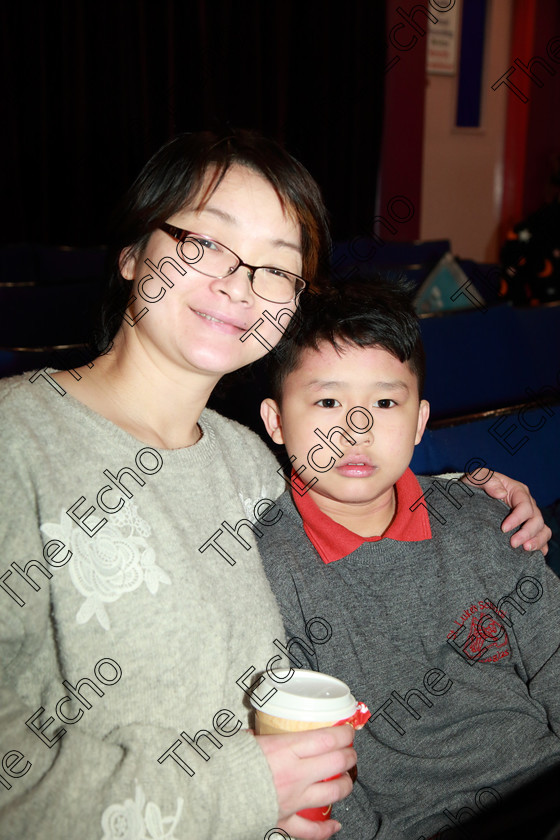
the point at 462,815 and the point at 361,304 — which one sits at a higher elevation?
the point at 361,304

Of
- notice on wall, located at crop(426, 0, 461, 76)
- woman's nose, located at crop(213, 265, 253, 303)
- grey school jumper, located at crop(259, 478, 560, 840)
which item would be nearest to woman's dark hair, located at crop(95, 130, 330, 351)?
woman's nose, located at crop(213, 265, 253, 303)

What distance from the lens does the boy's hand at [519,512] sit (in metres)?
1.34

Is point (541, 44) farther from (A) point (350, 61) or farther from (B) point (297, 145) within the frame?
(B) point (297, 145)

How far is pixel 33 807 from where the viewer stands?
0.83 metres

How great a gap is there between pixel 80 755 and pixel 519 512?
863mm

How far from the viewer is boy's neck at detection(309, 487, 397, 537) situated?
1.37 m

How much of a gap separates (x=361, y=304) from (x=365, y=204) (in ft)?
16.7

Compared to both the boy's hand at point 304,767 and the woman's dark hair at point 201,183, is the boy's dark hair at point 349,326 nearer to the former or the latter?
the woman's dark hair at point 201,183

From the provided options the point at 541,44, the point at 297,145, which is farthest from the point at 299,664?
the point at 541,44

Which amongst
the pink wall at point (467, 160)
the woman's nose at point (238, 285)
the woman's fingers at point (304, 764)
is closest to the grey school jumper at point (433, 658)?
the woman's fingers at point (304, 764)

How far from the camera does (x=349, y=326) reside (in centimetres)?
134

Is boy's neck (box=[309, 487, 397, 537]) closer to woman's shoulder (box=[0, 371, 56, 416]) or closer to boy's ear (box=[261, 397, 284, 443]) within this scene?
boy's ear (box=[261, 397, 284, 443])

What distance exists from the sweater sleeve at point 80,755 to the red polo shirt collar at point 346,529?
14.6 inches

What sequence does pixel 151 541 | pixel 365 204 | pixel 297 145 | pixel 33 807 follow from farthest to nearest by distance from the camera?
pixel 365 204
pixel 297 145
pixel 151 541
pixel 33 807
